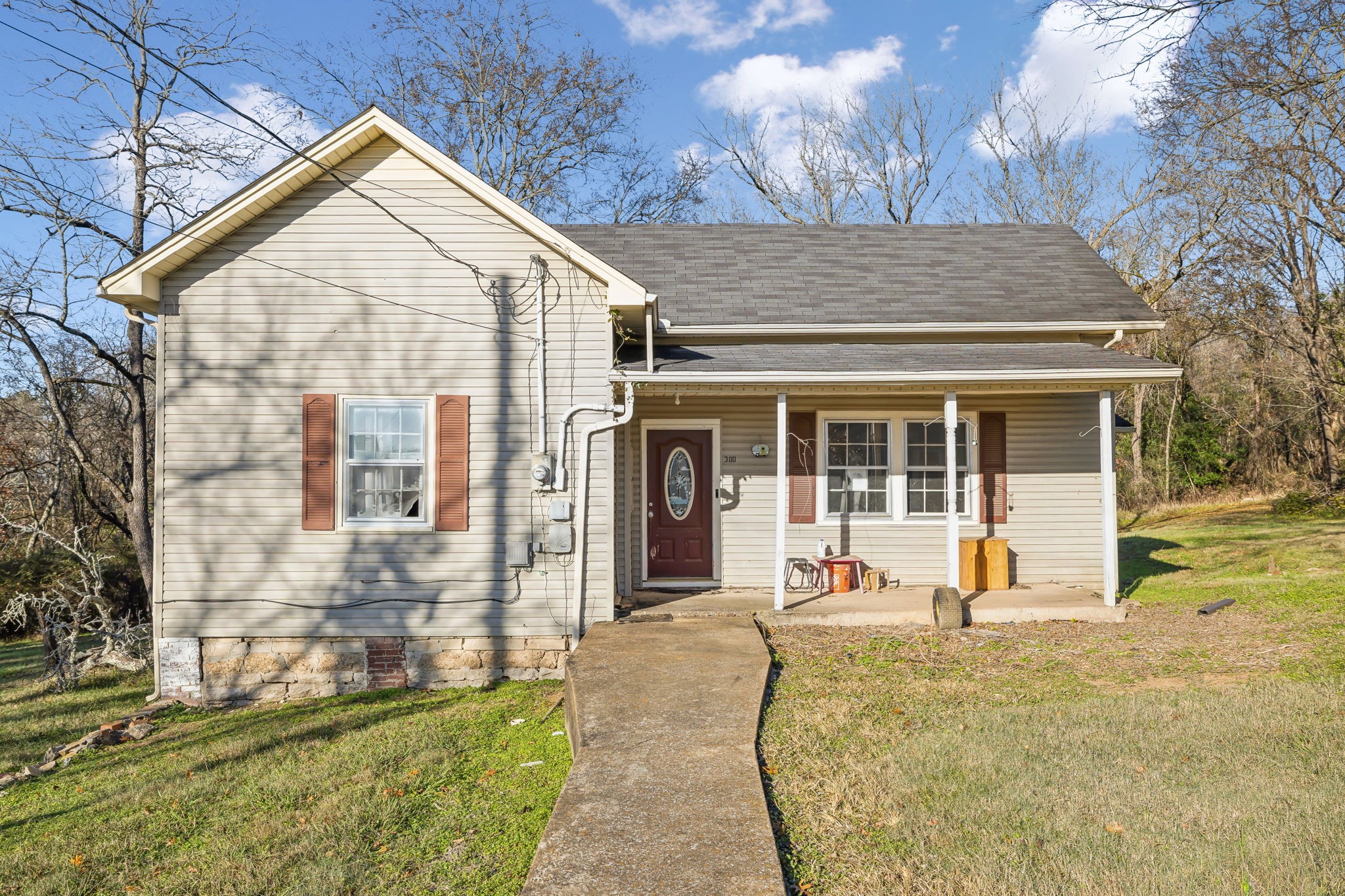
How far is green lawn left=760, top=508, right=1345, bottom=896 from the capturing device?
3953 mm

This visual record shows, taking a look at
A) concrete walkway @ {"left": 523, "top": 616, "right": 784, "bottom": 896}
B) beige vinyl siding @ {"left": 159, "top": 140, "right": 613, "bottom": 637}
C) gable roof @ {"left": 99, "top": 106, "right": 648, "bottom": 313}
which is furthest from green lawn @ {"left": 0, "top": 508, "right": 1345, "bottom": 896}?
gable roof @ {"left": 99, "top": 106, "right": 648, "bottom": 313}

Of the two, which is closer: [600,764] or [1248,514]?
[600,764]

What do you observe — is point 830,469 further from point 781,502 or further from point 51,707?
point 51,707

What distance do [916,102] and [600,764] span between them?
27.6 m

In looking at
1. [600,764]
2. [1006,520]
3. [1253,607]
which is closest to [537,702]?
[600,764]

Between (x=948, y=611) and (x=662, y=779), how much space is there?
535 cm

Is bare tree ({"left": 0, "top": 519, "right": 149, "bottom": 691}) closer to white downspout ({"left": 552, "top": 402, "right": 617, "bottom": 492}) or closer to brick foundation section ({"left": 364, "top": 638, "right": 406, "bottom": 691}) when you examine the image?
brick foundation section ({"left": 364, "top": 638, "right": 406, "bottom": 691})

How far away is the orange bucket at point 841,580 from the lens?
34.4 feet

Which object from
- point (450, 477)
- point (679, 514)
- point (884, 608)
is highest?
point (450, 477)

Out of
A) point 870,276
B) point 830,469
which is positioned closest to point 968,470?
point 830,469

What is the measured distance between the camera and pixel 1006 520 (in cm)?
1087

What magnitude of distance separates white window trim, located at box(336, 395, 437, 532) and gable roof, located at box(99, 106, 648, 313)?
6.66 ft

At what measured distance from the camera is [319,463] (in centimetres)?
853

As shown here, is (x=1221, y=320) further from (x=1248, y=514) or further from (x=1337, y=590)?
(x=1337, y=590)
